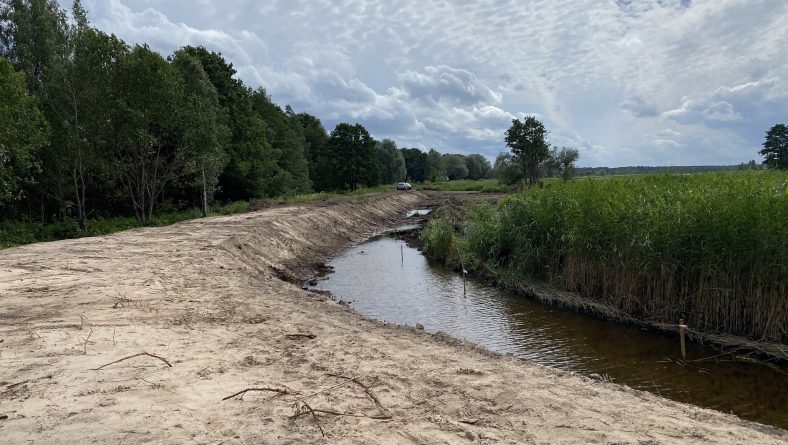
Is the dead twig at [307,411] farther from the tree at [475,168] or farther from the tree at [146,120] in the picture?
the tree at [475,168]

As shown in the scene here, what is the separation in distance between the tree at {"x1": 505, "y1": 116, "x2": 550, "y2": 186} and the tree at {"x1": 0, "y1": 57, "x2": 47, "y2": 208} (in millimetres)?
51568

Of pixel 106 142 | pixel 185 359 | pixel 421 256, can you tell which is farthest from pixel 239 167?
pixel 185 359

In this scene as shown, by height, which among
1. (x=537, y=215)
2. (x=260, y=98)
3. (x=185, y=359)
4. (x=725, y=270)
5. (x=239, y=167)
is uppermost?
(x=260, y=98)

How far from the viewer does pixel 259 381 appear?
5566mm

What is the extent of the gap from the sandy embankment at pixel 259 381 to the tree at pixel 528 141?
54.2 metres

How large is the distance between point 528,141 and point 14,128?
5343cm

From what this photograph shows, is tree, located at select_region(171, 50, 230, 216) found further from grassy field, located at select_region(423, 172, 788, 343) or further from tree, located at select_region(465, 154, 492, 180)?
tree, located at select_region(465, 154, 492, 180)

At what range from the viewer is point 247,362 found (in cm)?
629

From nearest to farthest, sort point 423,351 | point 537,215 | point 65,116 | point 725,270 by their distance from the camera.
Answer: point 423,351
point 725,270
point 537,215
point 65,116

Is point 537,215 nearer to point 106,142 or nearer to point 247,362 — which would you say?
point 247,362

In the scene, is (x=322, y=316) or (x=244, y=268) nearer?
(x=322, y=316)

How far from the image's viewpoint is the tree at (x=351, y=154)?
68.8 meters

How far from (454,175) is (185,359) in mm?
131212

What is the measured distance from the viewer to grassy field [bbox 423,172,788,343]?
8.80 meters
